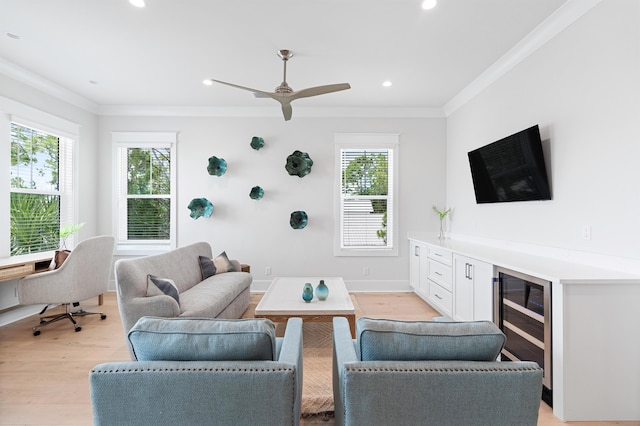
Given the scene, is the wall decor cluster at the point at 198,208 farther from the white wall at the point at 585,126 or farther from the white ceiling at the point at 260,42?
the white wall at the point at 585,126

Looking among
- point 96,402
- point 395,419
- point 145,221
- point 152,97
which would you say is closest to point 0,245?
point 145,221

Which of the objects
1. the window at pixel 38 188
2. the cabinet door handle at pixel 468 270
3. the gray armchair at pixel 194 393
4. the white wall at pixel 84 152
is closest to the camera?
the gray armchair at pixel 194 393

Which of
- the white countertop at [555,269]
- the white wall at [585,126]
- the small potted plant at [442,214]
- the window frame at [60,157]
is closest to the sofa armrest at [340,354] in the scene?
the white countertop at [555,269]

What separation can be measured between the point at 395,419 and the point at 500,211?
3043 millimetres

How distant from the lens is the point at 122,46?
313 cm

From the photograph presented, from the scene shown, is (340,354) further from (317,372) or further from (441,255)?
(441,255)

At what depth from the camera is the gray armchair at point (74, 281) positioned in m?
3.28

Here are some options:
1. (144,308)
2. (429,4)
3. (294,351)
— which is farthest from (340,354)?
(429,4)

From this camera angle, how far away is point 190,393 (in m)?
1.13

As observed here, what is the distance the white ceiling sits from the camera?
256 centimetres

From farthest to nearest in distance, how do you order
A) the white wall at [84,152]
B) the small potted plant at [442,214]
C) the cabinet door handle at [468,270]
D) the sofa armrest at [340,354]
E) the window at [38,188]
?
1. the small potted plant at [442,214]
2. the white wall at [84,152]
3. the window at [38,188]
4. the cabinet door handle at [468,270]
5. the sofa armrest at [340,354]

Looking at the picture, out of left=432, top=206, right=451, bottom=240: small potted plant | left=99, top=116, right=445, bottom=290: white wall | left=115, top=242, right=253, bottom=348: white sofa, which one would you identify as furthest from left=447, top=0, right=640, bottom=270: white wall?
left=115, top=242, right=253, bottom=348: white sofa

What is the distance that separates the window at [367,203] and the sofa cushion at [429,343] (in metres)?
3.75

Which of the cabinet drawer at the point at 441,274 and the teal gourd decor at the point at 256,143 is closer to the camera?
the cabinet drawer at the point at 441,274
